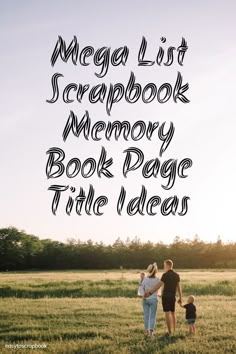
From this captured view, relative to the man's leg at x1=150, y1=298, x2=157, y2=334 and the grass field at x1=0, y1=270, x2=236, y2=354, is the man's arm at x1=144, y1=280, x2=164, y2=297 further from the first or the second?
the grass field at x1=0, y1=270, x2=236, y2=354

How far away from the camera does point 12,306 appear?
97.2 feet

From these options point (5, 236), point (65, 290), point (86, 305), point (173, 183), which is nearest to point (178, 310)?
point (86, 305)

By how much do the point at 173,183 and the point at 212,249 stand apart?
10597 centimetres

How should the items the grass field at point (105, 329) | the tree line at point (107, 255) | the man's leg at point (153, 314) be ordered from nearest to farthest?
1. the grass field at point (105, 329)
2. the man's leg at point (153, 314)
3. the tree line at point (107, 255)

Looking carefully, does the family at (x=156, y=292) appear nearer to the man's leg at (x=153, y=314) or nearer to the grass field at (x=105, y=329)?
the man's leg at (x=153, y=314)

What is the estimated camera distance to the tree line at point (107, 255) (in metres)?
116

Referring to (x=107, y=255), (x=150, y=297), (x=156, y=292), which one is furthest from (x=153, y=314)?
(x=107, y=255)

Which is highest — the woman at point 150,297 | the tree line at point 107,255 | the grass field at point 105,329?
the tree line at point 107,255

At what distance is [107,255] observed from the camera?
117m

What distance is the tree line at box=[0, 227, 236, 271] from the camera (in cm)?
11569

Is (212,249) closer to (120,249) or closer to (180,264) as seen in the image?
(180,264)

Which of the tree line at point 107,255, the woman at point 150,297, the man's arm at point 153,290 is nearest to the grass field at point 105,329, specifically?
the woman at point 150,297

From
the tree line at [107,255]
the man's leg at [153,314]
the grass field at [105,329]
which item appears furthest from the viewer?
the tree line at [107,255]

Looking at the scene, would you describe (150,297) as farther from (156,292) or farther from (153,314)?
(153,314)
